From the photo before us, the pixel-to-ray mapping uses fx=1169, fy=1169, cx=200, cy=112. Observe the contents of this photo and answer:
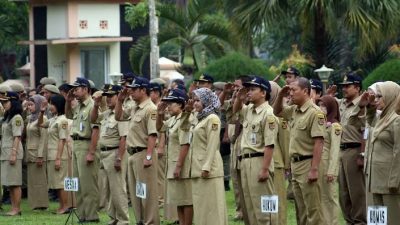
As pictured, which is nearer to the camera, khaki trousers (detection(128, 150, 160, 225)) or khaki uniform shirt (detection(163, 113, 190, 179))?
khaki uniform shirt (detection(163, 113, 190, 179))

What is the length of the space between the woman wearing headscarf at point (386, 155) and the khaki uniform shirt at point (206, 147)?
2129 millimetres

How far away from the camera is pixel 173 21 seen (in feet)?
107

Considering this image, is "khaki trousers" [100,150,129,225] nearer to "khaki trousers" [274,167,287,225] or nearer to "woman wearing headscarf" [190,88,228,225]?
"khaki trousers" [274,167,287,225]

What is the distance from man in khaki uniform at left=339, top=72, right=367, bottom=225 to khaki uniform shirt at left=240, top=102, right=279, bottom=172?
7.22 ft

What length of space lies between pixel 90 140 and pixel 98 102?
76cm

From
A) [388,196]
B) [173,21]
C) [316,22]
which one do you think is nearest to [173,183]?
[388,196]

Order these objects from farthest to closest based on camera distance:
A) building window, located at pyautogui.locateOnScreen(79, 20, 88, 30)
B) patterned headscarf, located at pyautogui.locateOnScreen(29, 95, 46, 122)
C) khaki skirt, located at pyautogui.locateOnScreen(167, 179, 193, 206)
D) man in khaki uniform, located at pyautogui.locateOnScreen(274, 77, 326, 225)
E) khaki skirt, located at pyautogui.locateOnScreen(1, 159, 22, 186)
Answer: building window, located at pyautogui.locateOnScreen(79, 20, 88, 30)
patterned headscarf, located at pyautogui.locateOnScreen(29, 95, 46, 122)
khaki skirt, located at pyautogui.locateOnScreen(1, 159, 22, 186)
khaki skirt, located at pyautogui.locateOnScreen(167, 179, 193, 206)
man in khaki uniform, located at pyautogui.locateOnScreen(274, 77, 326, 225)

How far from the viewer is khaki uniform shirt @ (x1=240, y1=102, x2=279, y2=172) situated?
45.7 feet

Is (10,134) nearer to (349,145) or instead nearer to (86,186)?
(86,186)

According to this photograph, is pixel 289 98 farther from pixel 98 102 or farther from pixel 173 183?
pixel 98 102

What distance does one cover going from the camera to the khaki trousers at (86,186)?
17.9 meters

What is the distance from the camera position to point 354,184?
16.2 m

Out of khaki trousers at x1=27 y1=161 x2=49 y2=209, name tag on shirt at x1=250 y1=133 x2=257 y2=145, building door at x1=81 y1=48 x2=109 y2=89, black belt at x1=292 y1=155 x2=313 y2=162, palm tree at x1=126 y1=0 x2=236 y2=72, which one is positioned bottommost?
khaki trousers at x1=27 y1=161 x2=49 y2=209

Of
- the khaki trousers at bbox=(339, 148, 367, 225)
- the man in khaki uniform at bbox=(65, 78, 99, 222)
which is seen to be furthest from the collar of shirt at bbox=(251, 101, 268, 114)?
the man in khaki uniform at bbox=(65, 78, 99, 222)
